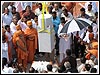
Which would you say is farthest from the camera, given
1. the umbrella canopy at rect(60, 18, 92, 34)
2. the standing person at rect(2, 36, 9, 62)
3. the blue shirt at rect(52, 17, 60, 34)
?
the standing person at rect(2, 36, 9, 62)

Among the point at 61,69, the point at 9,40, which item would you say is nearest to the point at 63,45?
the point at 61,69

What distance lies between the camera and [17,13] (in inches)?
609

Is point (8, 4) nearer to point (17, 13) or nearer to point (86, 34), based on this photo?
point (17, 13)

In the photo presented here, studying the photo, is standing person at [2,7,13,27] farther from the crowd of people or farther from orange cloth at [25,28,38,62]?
orange cloth at [25,28,38,62]

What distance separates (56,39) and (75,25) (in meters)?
0.37

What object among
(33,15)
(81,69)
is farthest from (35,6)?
(81,69)

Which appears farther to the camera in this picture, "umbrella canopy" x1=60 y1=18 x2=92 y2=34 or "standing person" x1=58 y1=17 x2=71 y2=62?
"standing person" x1=58 y1=17 x2=71 y2=62

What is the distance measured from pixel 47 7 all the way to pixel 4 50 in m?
0.86

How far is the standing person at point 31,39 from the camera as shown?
15414 mm

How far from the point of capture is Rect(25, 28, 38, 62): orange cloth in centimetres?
1541

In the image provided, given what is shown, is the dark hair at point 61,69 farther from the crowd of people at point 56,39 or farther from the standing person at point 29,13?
the standing person at point 29,13

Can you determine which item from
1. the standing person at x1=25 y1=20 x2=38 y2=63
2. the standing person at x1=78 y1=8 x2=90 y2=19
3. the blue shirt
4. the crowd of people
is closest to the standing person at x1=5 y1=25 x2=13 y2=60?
the crowd of people

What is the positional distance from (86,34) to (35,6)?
811 mm

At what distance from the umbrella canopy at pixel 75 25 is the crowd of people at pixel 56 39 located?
0.06 m
